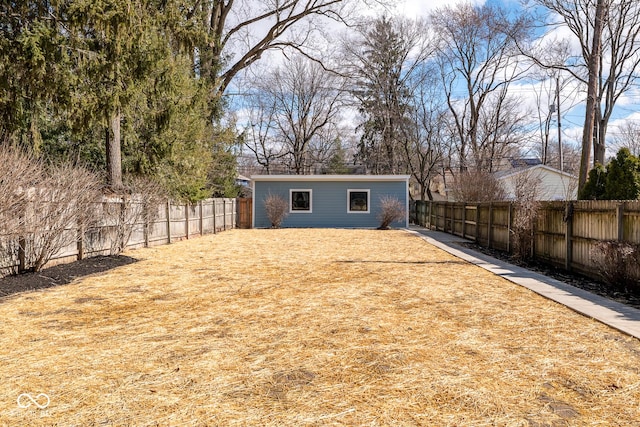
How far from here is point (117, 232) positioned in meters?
9.27

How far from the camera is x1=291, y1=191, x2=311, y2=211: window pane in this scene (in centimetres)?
2059

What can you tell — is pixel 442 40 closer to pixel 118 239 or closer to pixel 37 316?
pixel 118 239

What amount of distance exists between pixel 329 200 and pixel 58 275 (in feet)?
47.7

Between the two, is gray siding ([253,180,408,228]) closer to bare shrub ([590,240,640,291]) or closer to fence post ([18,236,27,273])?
fence post ([18,236,27,273])

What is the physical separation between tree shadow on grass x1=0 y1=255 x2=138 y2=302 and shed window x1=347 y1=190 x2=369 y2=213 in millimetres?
12913

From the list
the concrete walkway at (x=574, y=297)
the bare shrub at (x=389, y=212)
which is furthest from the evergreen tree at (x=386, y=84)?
the concrete walkway at (x=574, y=297)

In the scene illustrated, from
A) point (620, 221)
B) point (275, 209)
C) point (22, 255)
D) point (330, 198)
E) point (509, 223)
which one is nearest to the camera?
point (620, 221)

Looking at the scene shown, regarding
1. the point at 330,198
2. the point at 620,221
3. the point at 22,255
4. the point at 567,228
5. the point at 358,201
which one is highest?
the point at 330,198

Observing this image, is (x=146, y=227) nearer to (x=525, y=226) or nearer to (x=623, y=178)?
(x=525, y=226)

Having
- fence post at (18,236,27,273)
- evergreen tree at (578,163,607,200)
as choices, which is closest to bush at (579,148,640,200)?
evergreen tree at (578,163,607,200)

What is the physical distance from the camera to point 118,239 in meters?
9.29

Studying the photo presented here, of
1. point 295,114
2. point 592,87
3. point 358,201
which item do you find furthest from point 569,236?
point 295,114

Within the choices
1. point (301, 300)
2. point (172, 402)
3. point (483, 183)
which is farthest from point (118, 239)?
point (483, 183)

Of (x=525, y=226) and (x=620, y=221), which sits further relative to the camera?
(x=525, y=226)
